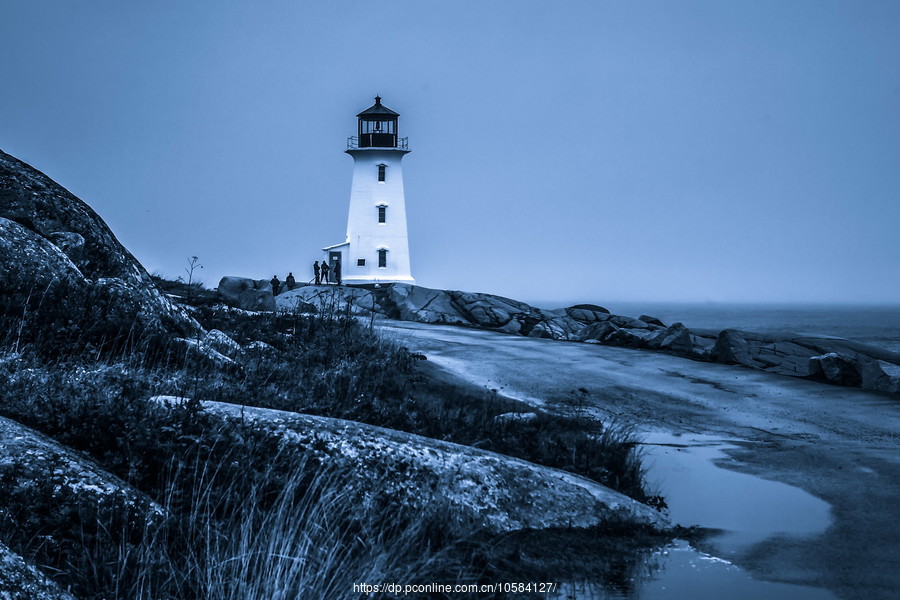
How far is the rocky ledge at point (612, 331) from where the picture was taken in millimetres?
19141

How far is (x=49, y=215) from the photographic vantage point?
12461mm

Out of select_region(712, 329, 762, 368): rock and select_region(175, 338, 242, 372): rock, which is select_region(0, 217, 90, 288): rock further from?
select_region(712, 329, 762, 368): rock

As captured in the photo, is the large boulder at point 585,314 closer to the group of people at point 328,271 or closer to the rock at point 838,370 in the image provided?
the group of people at point 328,271

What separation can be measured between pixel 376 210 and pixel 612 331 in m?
30.3

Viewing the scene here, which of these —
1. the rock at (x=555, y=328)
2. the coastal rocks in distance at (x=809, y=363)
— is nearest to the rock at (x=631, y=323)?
the rock at (x=555, y=328)

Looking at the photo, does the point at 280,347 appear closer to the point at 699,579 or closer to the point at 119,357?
the point at 119,357

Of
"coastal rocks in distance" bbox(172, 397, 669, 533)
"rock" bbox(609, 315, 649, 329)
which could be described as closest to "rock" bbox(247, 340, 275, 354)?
"coastal rocks in distance" bbox(172, 397, 669, 533)

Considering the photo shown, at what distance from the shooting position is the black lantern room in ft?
189

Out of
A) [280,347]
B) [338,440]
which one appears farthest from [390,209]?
[338,440]

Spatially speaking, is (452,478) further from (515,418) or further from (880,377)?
(880,377)

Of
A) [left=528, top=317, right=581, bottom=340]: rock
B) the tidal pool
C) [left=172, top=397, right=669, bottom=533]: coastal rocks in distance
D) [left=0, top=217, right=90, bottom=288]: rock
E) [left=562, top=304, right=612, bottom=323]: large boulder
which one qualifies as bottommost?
the tidal pool

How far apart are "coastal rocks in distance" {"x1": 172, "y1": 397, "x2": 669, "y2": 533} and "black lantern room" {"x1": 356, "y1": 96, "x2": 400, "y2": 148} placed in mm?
50730

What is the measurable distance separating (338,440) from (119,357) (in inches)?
173

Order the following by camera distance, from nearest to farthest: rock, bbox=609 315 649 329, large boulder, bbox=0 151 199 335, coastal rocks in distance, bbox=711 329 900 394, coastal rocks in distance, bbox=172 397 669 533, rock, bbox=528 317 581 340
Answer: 1. coastal rocks in distance, bbox=172 397 669 533
2. large boulder, bbox=0 151 199 335
3. coastal rocks in distance, bbox=711 329 900 394
4. rock, bbox=528 317 581 340
5. rock, bbox=609 315 649 329
